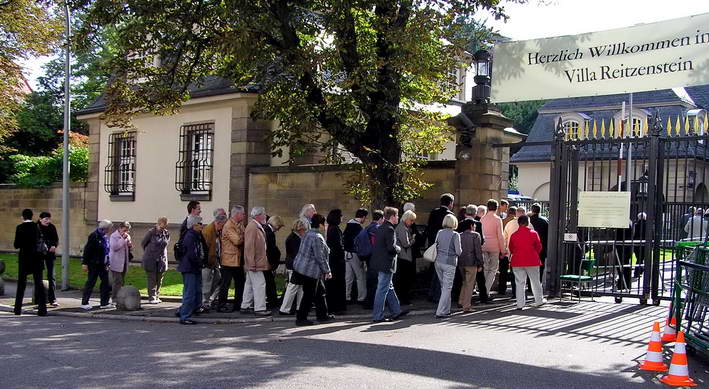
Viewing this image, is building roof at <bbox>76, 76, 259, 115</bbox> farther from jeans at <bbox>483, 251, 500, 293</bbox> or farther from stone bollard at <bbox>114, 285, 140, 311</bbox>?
jeans at <bbox>483, 251, 500, 293</bbox>

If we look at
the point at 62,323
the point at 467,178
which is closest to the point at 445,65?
the point at 467,178

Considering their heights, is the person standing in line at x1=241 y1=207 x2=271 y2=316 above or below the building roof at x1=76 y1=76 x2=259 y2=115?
below

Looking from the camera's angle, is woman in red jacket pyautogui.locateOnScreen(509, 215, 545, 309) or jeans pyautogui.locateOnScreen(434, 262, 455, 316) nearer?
jeans pyautogui.locateOnScreen(434, 262, 455, 316)

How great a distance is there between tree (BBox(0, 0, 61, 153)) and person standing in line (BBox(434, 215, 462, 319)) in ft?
57.8

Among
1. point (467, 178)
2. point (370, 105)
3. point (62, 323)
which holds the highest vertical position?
point (370, 105)

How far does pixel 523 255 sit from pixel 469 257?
93cm

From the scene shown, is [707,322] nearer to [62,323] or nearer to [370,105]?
[370,105]

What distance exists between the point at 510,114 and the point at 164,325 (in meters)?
48.7

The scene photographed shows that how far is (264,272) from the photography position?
1213cm

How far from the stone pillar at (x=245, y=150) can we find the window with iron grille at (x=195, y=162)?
1.19 m

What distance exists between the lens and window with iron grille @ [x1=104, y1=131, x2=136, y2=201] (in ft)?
74.1

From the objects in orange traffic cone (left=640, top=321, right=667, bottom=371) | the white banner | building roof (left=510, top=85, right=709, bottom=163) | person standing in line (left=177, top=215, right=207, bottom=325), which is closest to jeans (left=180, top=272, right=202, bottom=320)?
person standing in line (left=177, top=215, right=207, bottom=325)

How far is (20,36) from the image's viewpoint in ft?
77.9

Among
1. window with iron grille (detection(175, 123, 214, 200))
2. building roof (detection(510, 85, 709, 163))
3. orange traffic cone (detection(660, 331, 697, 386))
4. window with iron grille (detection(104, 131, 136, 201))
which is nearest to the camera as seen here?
orange traffic cone (detection(660, 331, 697, 386))
